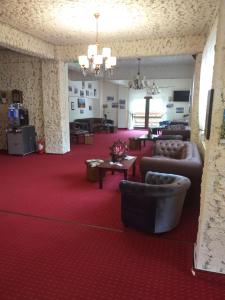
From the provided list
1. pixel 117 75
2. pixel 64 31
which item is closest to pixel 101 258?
pixel 64 31

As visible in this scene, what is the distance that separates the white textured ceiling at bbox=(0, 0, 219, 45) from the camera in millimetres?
3656

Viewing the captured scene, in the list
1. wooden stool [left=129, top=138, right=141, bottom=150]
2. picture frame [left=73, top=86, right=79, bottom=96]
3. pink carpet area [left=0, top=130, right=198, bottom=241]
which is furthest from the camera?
picture frame [left=73, top=86, right=79, bottom=96]

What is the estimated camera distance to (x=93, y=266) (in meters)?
2.29

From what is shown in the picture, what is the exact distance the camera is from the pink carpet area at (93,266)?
199 cm

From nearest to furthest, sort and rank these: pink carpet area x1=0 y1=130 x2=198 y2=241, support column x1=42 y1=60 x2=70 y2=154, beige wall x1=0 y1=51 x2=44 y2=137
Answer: pink carpet area x1=0 y1=130 x2=198 y2=241 < support column x1=42 y1=60 x2=70 y2=154 < beige wall x1=0 y1=51 x2=44 y2=137

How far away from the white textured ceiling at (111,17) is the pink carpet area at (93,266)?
3.44 m

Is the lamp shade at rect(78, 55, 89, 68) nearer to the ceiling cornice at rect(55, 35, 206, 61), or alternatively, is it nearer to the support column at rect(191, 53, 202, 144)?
the ceiling cornice at rect(55, 35, 206, 61)

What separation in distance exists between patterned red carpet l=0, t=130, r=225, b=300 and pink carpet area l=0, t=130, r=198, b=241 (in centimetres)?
2

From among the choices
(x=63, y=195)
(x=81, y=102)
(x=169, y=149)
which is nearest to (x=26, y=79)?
(x=63, y=195)

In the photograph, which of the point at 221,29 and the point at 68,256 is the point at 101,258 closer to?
the point at 68,256

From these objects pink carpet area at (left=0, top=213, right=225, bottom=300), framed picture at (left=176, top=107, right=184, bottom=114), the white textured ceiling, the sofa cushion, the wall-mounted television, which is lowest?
pink carpet area at (left=0, top=213, right=225, bottom=300)

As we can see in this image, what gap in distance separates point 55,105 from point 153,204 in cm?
529

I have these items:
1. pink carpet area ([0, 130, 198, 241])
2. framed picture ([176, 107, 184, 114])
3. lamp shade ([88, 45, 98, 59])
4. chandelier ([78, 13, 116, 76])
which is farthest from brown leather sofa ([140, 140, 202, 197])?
framed picture ([176, 107, 184, 114])

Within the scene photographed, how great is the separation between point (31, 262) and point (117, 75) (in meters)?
10.0
